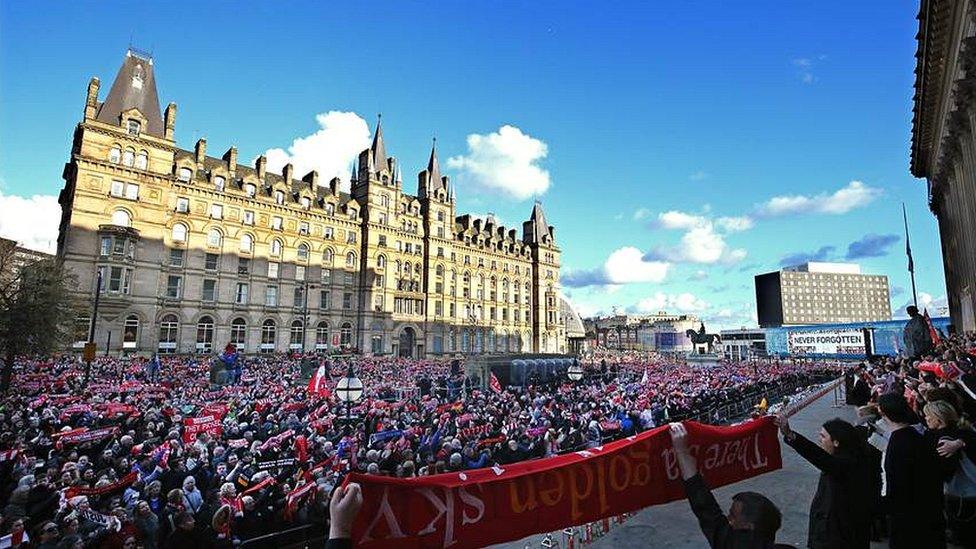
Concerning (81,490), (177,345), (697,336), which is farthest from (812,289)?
(81,490)

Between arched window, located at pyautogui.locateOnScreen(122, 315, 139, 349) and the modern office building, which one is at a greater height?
the modern office building

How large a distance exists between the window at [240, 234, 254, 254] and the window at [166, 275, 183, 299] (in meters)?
6.86

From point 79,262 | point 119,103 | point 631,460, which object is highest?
point 119,103

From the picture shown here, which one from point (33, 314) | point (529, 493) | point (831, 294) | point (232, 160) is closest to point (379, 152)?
point (232, 160)

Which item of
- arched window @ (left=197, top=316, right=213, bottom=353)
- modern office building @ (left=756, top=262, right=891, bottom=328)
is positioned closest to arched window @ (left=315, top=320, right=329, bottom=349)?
arched window @ (left=197, top=316, right=213, bottom=353)

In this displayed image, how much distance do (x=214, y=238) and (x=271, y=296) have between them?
8.46 metres

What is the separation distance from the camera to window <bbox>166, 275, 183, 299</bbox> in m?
46.7

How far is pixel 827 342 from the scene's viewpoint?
66062 millimetres

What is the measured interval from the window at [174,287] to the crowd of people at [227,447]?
22.7 metres

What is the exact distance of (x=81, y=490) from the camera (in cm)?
890

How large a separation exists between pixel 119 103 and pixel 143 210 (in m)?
10.4

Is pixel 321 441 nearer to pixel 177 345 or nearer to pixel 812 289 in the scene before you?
pixel 177 345

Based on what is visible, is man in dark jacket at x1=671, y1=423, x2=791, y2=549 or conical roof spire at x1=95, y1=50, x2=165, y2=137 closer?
man in dark jacket at x1=671, y1=423, x2=791, y2=549

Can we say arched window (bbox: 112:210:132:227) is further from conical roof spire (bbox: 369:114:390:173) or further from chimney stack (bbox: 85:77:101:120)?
conical roof spire (bbox: 369:114:390:173)
